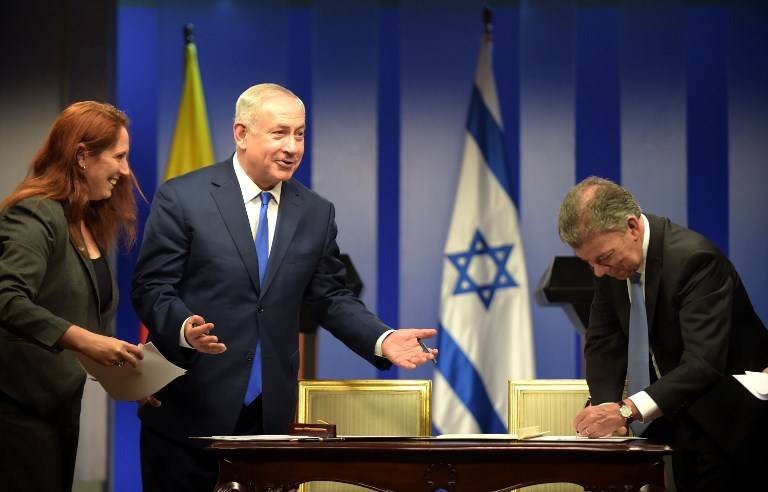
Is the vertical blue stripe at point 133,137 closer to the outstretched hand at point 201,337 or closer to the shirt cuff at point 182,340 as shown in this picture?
the shirt cuff at point 182,340

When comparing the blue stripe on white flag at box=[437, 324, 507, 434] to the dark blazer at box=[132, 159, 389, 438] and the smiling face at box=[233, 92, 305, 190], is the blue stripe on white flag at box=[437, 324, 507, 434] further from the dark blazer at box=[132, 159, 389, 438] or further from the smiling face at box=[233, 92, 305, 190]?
the smiling face at box=[233, 92, 305, 190]

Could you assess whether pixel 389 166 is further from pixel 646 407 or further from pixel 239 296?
pixel 646 407

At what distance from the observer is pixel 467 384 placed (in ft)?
18.6

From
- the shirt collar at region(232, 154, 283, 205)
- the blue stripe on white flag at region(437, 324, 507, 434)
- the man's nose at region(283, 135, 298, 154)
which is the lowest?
the blue stripe on white flag at region(437, 324, 507, 434)

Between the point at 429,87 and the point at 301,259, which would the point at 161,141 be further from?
the point at 301,259

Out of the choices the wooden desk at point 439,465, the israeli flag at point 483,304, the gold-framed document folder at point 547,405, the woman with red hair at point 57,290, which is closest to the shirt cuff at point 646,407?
the wooden desk at point 439,465

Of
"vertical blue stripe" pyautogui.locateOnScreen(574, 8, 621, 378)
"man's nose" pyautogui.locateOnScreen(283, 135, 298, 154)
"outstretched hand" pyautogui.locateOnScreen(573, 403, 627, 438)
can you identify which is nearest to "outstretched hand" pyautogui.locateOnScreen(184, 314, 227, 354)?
"man's nose" pyautogui.locateOnScreen(283, 135, 298, 154)

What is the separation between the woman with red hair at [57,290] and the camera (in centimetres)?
272

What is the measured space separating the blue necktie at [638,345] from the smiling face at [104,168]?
1.55m

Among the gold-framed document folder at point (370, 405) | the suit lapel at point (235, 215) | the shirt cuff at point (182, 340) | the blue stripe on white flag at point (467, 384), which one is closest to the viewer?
the shirt cuff at point (182, 340)

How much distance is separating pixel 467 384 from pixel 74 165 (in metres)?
3.11

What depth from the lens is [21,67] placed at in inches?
229

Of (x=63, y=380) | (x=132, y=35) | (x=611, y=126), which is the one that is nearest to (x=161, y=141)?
(x=132, y=35)

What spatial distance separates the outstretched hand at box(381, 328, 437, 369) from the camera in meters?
3.20
